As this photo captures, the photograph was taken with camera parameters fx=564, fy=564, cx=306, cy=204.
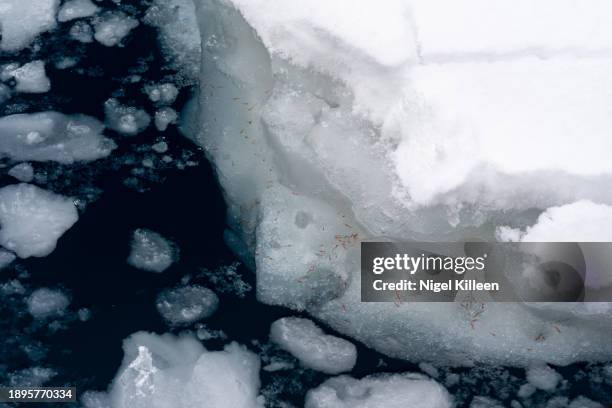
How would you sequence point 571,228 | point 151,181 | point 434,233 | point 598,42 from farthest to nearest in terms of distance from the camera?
point 151,181 → point 598,42 → point 434,233 → point 571,228

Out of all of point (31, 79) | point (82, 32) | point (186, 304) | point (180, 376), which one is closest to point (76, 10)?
point (82, 32)

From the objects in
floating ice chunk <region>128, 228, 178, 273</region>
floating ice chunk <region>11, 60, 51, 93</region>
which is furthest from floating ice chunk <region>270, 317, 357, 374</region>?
floating ice chunk <region>11, 60, 51, 93</region>

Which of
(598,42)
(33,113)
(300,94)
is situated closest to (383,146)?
(300,94)

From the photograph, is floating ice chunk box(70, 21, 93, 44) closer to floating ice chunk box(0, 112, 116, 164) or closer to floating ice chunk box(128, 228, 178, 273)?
floating ice chunk box(0, 112, 116, 164)

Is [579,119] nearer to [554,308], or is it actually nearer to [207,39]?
[554,308]

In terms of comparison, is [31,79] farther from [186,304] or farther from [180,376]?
[180,376]

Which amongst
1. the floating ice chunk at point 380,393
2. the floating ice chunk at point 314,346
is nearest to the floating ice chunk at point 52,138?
the floating ice chunk at point 314,346

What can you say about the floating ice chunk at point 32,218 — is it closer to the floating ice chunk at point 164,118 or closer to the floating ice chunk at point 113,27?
the floating ice chunk at point 164,118
